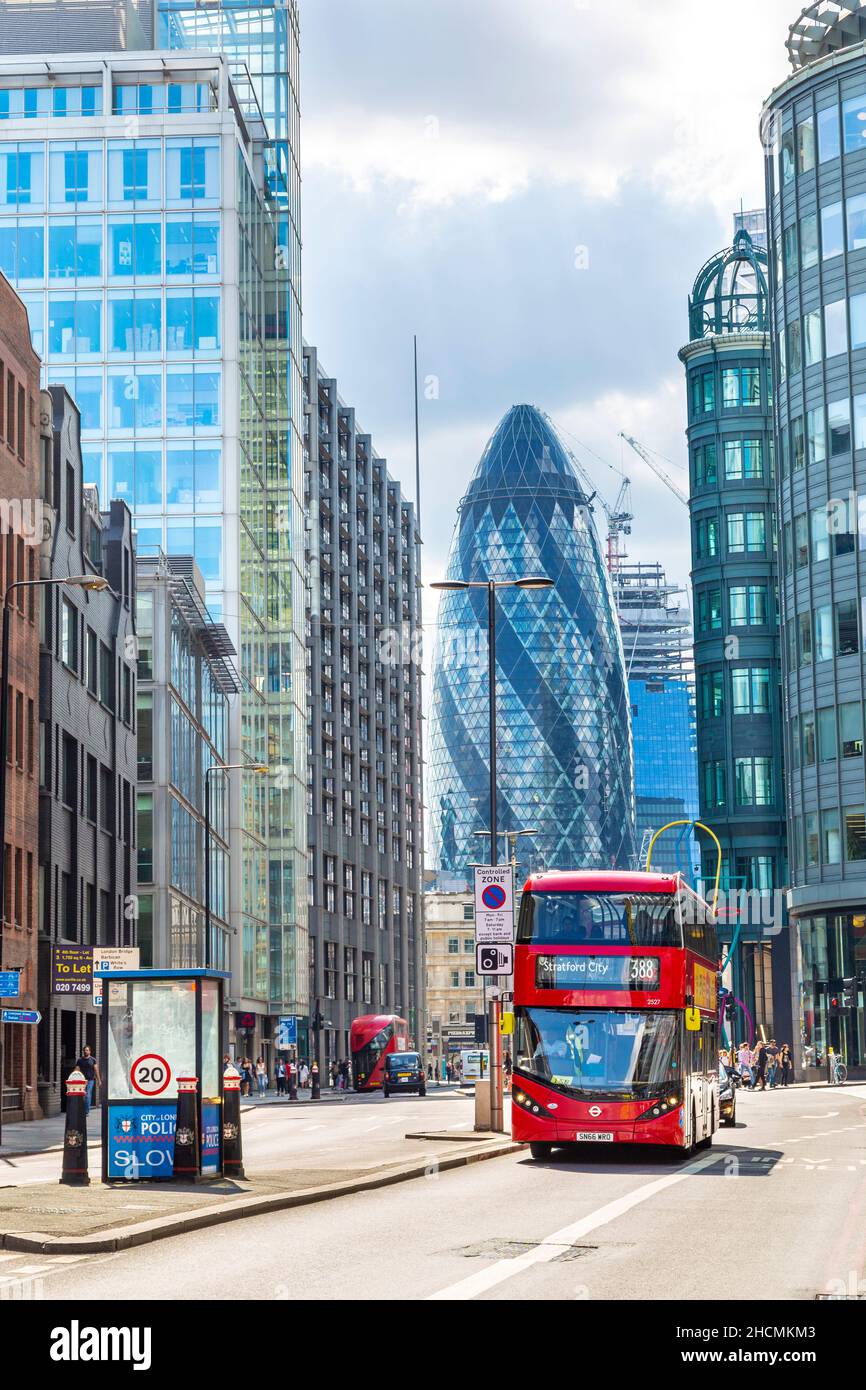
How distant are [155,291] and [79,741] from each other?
1738 inches

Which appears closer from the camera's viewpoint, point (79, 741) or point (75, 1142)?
point (75, 1142)

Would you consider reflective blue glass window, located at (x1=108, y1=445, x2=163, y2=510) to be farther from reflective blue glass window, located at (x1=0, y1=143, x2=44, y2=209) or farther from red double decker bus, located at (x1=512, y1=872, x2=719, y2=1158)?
red double decker bus, located at (x1=512, y1=872, x2=719, y2=1158)

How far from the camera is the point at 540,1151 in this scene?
2925cm

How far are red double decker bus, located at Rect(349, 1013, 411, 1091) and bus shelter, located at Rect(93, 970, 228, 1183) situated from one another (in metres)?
→ 69.4

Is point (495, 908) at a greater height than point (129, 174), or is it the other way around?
point (129, 174)

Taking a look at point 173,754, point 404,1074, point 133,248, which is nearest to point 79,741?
point 173,754

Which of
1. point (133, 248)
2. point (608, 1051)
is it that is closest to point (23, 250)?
point (133, 248)

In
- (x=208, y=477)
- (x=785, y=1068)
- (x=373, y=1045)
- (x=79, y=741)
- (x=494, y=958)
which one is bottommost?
(x=785, y=1068)

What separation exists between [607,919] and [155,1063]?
8.00 m

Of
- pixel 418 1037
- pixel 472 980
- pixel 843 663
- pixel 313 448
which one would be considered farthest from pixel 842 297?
pixel 472 980

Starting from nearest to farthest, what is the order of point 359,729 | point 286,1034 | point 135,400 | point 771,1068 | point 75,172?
point 771,1068, point 135,400, point 75,172, point 286,1034, point 359,729

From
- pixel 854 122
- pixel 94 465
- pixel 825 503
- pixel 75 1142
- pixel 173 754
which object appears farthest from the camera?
pixel 94 465

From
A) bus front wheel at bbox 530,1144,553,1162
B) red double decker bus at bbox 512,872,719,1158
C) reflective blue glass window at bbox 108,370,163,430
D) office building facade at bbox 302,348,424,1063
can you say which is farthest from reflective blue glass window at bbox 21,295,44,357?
red double decker bus at bbox 512,872,719,1158

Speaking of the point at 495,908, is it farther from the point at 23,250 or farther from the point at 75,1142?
the point at 23,250
